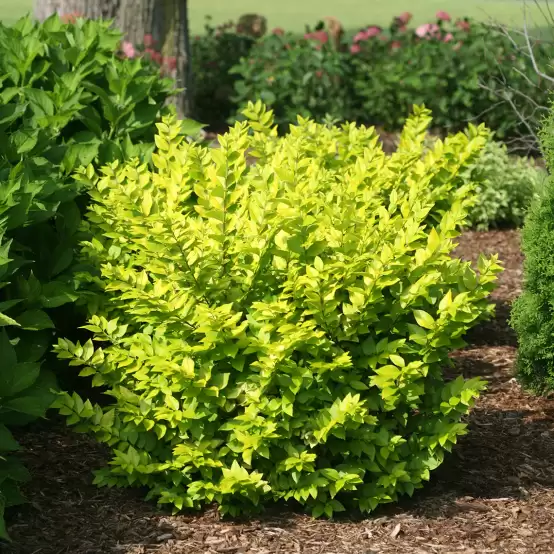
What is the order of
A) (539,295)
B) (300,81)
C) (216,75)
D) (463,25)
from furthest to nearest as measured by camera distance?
1. (216,75)
2. (463,25)
3. (300,81)
4. (539,295)

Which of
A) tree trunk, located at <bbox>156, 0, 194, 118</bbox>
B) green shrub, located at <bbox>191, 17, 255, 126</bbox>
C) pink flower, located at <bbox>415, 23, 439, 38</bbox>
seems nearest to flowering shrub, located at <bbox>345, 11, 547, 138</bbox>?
pink flower, located at <bbox>415, 23, 439, 38</bbox>

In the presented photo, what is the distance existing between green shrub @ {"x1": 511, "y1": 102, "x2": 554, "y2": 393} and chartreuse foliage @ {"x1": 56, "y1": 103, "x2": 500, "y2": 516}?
981 millimetres

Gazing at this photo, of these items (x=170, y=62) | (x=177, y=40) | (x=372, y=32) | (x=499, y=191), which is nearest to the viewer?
(x=499, y=191)

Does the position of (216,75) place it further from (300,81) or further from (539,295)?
(539,295)

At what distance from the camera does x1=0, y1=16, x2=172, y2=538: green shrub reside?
3682 mm

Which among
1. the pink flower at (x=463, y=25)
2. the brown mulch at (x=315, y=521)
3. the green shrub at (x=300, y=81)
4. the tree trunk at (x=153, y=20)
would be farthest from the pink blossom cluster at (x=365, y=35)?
the brown mulch at (x=315, y=521)

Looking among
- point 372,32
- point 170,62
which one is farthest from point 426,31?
point 170,62

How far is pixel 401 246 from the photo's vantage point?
380 cm

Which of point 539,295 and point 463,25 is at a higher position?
point 463,25

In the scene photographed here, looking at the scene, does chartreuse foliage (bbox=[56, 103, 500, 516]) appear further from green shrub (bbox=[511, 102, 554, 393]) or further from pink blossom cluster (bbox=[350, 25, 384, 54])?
pink blossom cluster (bbox=[350, 25, 384, 54])

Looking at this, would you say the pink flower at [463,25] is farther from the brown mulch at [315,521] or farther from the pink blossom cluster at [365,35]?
the brown mulch at [315,521]

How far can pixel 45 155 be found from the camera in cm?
478

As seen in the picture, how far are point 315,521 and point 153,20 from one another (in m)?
7.51

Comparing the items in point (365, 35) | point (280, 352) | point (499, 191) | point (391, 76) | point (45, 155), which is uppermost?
point (365, 35)
